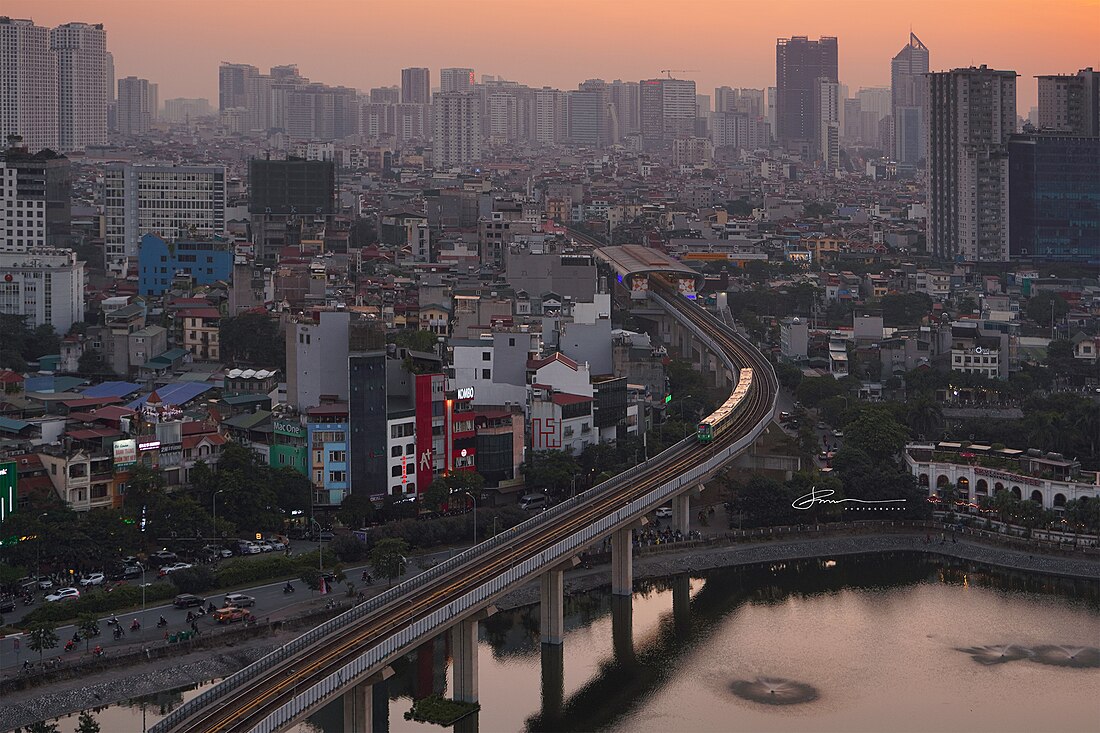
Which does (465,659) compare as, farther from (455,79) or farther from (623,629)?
(455,79)

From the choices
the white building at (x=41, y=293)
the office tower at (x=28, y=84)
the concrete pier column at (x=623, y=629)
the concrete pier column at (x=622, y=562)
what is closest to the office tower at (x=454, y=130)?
the office tower at (x=28, y=84)

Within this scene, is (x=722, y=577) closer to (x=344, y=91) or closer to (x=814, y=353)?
(x=814, y=353)

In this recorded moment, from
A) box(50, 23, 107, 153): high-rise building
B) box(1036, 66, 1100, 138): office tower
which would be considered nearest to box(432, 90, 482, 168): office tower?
box(50, 23, 107, 153): high-rise building

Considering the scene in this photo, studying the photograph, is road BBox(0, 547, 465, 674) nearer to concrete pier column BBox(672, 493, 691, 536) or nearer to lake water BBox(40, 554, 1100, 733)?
lake water BBox(40, 554, 1100, 733)

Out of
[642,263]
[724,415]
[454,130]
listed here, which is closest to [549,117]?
[454,130]

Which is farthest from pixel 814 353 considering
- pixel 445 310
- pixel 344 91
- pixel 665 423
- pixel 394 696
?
pixel 344 91

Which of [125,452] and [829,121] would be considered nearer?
[125,452]
